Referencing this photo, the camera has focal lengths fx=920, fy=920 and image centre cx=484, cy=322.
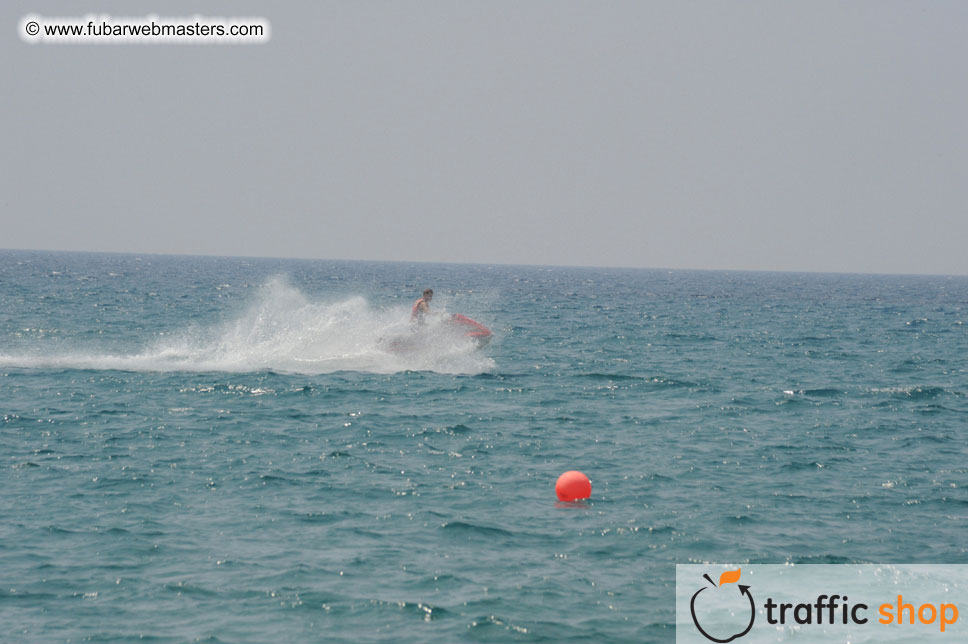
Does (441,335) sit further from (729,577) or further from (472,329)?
(729,577)

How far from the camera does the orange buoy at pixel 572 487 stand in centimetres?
1326

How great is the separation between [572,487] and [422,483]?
2.39 m

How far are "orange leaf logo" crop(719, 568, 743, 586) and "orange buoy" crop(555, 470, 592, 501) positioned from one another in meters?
2.97

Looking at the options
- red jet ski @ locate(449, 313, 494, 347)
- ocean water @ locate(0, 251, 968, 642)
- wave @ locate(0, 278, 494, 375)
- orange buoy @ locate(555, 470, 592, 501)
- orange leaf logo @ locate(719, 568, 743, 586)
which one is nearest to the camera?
ocean water @ locate(0, 251, 968, 642)

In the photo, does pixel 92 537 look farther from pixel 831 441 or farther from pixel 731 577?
pixel 831 441

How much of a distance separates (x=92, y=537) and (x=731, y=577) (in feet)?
25.2

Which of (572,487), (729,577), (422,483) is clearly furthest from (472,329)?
(729,577)

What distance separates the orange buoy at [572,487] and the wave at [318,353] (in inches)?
507

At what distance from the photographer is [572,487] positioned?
13.3 m

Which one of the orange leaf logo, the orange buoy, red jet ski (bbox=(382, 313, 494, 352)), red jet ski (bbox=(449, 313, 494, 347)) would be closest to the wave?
red jet ski (bbox=(382, 313, 494, 352))

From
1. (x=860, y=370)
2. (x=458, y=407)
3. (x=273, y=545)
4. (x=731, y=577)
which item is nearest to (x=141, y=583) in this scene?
(x=273, y=545)

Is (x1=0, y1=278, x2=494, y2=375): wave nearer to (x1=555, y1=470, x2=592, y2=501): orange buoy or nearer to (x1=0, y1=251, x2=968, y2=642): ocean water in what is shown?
(x1=0, y1=251, x2=968, y2=642): ocean water

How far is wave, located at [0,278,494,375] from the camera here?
26234 mm

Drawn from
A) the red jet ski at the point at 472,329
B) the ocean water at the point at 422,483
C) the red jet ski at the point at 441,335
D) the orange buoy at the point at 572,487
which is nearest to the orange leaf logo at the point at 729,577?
the ocean water at the point at 422,483
